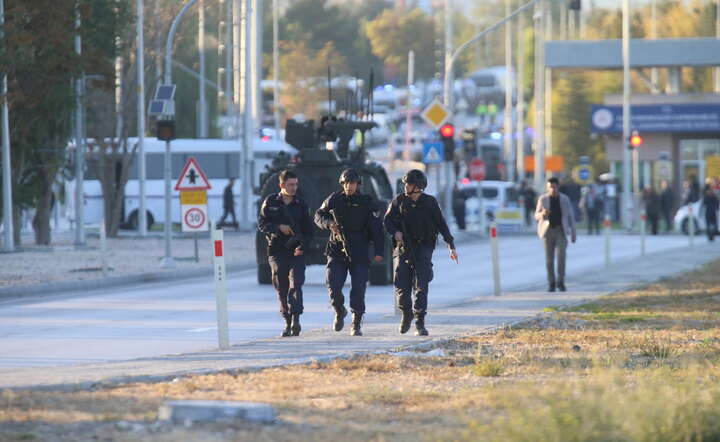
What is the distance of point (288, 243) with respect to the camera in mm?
15422

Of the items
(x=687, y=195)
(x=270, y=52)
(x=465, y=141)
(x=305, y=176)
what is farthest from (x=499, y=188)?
(x=270, y=52)

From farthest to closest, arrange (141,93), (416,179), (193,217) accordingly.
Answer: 1. (141,93)
2. (193,217)
3. (416,179)

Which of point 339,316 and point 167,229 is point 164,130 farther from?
point 339,316

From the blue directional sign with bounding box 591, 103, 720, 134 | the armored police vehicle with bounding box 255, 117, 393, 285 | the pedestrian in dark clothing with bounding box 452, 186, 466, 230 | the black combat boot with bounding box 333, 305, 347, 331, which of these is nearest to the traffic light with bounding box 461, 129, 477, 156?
the pedestrian in dark clothing with bounding box 452, 186, 466, 230

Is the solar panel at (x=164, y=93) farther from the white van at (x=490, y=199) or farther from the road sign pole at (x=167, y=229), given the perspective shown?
the white van at (x=490, y=199)

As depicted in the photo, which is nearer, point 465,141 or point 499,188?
point 465,141

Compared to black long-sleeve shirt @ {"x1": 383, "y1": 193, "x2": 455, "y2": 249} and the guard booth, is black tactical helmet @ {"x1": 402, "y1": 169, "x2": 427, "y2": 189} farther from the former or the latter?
the guard booth

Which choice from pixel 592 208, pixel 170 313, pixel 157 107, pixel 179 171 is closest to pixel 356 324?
pixel 170 313

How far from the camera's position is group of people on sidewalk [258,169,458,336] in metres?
15.4

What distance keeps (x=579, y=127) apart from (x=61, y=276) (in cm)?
7296

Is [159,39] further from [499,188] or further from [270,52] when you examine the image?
[270,52]

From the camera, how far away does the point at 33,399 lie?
10.0 metres

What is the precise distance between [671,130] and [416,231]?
4753 centimetres

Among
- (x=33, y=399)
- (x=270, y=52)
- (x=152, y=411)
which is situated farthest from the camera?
(x=270, y=52)
